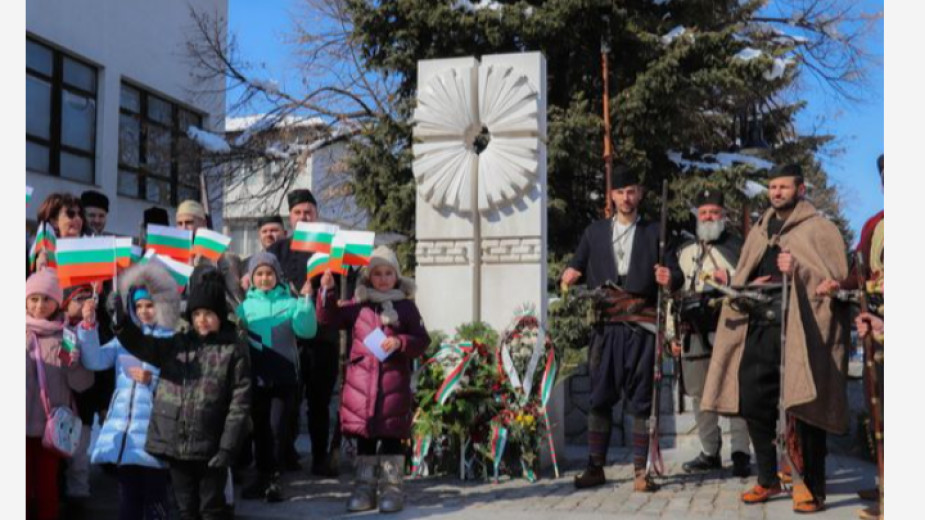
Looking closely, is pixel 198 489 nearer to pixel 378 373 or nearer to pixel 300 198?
pixel 378 373

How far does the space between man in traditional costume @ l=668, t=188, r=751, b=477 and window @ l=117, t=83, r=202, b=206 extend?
13.0m

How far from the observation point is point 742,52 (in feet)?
44.6

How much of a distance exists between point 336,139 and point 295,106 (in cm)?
129

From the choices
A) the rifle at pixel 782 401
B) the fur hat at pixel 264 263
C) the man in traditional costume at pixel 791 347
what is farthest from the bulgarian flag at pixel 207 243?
the rifle at pixel 782 401

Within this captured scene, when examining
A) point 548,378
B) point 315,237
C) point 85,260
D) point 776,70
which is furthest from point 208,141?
point 85,260

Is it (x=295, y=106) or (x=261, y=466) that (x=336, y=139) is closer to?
(x=295, y=106)

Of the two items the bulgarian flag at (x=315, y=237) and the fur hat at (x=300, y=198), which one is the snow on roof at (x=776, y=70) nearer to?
the fur hat at (x=300, y=198)

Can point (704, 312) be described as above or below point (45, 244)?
below

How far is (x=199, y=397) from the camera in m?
4.75

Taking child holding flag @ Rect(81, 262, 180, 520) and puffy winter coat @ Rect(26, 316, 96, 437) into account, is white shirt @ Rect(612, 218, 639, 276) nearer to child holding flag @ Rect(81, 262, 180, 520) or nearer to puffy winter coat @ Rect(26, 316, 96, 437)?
child holding flag @ Rect(81, 262, 180, 520)

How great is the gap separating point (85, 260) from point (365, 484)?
205 centimetres

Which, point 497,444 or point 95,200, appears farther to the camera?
point 95,200

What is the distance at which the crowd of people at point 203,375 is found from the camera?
15.6ft

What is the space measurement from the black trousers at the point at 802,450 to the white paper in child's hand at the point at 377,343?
2204mm
